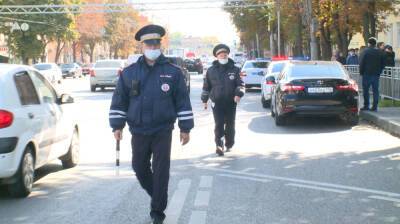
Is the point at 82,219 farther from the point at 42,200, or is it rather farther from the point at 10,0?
the point at 10,0

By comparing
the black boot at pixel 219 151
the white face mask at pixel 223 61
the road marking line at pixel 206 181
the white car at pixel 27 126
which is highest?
the white face mask at pixel 223 61

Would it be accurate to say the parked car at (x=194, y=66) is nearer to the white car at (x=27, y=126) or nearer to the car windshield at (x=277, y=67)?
the car windshield at (x=277, y=67)

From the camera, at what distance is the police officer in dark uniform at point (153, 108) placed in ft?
20.2

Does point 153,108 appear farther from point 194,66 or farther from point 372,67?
point 194,66

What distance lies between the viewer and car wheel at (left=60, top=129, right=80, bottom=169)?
9750 mm

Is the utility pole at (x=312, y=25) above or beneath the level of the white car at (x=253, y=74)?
above

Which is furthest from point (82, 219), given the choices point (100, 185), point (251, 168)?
point (251, 168)

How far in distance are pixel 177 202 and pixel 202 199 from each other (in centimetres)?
31

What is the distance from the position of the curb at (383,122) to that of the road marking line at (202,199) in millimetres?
6595

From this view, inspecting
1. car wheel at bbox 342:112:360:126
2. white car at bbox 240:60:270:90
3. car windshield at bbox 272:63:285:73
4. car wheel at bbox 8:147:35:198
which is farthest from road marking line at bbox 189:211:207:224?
white car at bbox 240:60:270:90

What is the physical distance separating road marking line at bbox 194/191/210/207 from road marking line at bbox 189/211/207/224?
381mm

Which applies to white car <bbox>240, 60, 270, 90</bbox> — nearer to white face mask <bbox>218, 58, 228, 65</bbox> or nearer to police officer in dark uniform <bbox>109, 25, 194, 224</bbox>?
white face mask <bbox>218, 58, 228, 65</bbox>

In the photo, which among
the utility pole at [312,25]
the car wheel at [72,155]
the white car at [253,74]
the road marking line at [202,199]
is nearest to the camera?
the road marking line at [202,199]

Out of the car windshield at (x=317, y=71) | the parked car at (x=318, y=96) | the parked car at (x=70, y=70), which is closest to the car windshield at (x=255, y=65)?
the car windshield at (x=317, y=71)
